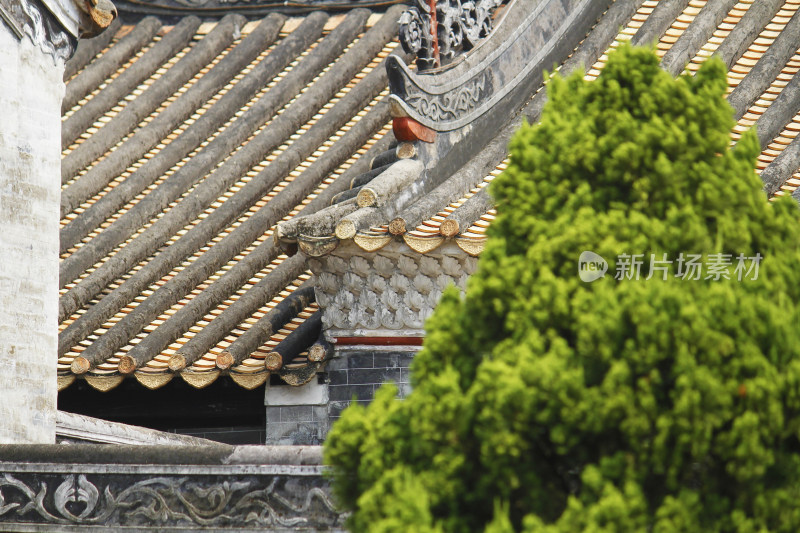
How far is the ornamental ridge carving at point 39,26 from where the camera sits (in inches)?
318

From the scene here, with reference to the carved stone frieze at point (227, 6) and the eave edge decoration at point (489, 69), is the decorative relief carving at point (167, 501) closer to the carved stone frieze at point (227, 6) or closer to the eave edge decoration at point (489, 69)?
the eave edge decoration at point (489, 69)

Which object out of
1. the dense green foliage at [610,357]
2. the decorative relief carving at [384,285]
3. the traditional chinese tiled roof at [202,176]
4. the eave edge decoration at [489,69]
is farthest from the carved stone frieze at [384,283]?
the dense green foliage at [610,357]

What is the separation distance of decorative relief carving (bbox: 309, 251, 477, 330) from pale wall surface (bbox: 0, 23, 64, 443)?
7.28 ft

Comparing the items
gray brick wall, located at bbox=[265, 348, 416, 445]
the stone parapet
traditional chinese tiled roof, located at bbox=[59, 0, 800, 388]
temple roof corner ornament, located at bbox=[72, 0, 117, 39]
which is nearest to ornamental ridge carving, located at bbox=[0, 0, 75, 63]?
temple roof corner ornament, located at bbox=[72, 0, 117, 39]

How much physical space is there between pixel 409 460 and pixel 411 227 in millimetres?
4392

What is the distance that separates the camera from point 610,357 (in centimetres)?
484

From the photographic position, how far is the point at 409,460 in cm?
521

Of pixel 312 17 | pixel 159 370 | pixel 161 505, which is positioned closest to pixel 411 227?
pixel 159 370

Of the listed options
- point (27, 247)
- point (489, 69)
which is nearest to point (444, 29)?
point (489, 69)

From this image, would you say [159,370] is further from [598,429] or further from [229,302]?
[598,429]

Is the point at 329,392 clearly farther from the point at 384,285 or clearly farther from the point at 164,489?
the point at 164,489

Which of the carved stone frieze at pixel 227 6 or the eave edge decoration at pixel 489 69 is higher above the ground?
the carved stone frieze at pixel 227 6

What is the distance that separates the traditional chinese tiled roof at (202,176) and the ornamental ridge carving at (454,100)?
1.71 meters

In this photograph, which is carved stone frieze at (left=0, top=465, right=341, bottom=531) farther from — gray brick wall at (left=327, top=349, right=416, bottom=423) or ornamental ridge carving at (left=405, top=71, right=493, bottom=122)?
ornamental ridge carving at (left=405, top=71, right=493, bottom=122)
